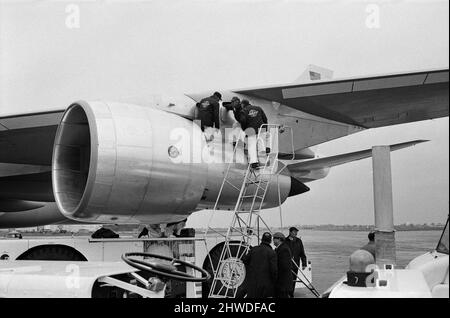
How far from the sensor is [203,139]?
6.82 meters

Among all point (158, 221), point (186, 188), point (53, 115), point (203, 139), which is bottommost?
point (158, 221)

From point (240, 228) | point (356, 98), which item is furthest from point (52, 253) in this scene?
point (356, 98)

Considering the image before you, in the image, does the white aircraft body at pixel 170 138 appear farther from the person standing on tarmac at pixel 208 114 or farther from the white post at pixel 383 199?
the white post at pixel 383 199

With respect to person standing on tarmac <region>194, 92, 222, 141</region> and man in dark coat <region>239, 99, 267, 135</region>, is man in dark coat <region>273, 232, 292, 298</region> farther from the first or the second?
person standing on tarmac <region>194, 92, 222, 141</region>

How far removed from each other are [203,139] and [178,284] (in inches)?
86.9

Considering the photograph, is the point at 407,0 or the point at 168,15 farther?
the point at 168,15

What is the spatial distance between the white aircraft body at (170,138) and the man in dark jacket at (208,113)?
6.0 inches

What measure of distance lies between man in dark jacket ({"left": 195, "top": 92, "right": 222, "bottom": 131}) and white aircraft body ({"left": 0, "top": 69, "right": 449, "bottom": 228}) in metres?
0.15

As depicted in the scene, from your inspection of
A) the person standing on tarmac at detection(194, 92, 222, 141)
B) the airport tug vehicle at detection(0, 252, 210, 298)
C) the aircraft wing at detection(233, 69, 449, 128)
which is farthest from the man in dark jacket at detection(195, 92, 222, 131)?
the airport tug vehicle at detection(0, 252, 210, 298)

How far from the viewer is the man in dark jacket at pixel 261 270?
5613 millimetres

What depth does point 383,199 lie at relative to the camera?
282 cm
